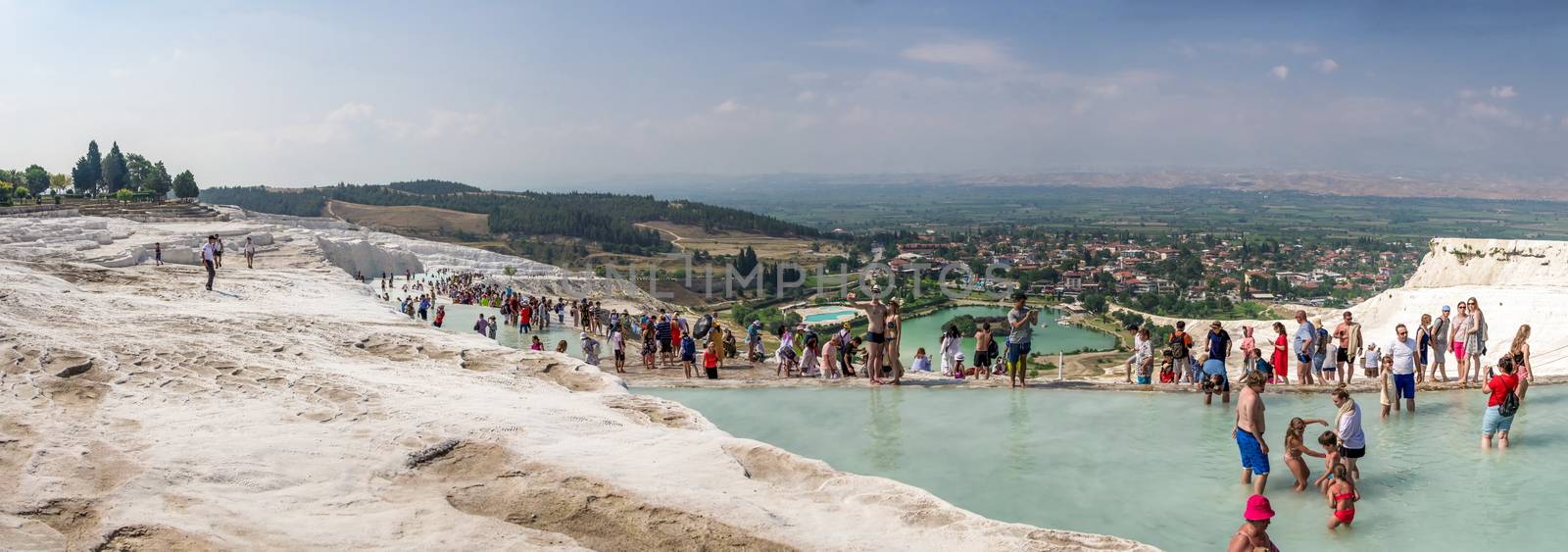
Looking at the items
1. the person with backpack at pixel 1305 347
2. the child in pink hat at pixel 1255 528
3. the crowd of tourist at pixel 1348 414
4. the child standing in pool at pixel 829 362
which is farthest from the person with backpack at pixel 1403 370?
the child standing in pool at pixel 829 362

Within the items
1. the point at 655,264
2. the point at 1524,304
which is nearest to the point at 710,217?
the point at 655,264

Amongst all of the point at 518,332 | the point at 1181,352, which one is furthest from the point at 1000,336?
the point at 1181,352

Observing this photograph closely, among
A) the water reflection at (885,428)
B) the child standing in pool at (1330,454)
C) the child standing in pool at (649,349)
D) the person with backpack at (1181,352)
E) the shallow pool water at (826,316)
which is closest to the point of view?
the child standing in pool at (1330,454)

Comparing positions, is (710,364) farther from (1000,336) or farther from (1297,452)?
(1000,336)

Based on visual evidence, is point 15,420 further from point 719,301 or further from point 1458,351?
point 719,301

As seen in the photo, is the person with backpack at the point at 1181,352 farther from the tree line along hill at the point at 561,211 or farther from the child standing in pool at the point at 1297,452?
the tree line along hill at the point at 561,211

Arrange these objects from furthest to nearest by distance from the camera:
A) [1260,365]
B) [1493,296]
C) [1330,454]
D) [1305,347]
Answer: [1493,296]
[1305,347]
[1260,365]
[1330,454]
